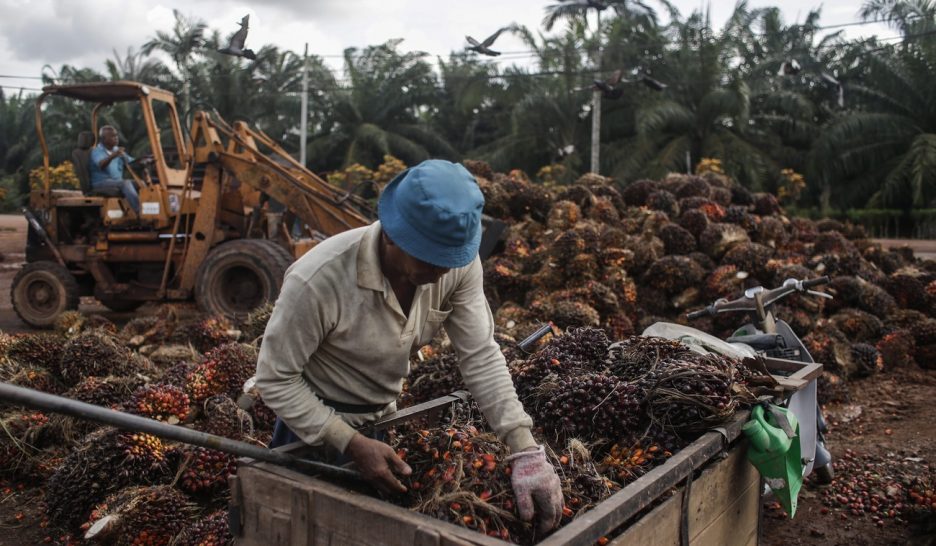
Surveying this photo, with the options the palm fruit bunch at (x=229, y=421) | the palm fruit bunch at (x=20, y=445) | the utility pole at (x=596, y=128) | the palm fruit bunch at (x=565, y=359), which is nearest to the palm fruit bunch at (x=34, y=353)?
the palm fruit bunch at (x=20, y=445)

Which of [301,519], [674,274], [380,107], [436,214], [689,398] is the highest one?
[380,107]

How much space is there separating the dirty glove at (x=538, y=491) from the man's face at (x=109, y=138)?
8.77m

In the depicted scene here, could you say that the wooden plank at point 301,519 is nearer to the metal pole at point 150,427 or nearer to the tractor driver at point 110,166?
the metal pole at point 150,427

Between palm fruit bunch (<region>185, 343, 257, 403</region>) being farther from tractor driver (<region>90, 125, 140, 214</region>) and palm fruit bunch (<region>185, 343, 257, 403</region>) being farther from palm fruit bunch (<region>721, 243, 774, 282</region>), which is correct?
palm fruit bunch (<region>721, 243, 774, 282</region>)

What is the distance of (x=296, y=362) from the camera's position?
2.30 metres

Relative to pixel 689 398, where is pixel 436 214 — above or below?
above

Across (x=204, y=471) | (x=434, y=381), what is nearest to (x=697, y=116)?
(x=434, y=381)

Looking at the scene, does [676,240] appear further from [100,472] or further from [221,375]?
[100,472]

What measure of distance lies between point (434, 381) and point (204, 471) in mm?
1547

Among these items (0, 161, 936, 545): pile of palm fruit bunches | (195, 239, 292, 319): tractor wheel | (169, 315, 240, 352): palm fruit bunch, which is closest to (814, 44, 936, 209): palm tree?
(0, 161, 936, 545): pile of palm fruit bunches

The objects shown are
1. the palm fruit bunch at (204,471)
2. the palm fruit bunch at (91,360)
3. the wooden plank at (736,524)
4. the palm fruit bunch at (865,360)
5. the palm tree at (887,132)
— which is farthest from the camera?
the palm tree at (887,132)

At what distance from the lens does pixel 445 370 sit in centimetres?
495

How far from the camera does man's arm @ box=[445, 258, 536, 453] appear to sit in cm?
258

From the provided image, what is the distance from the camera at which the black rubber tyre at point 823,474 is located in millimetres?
4664
